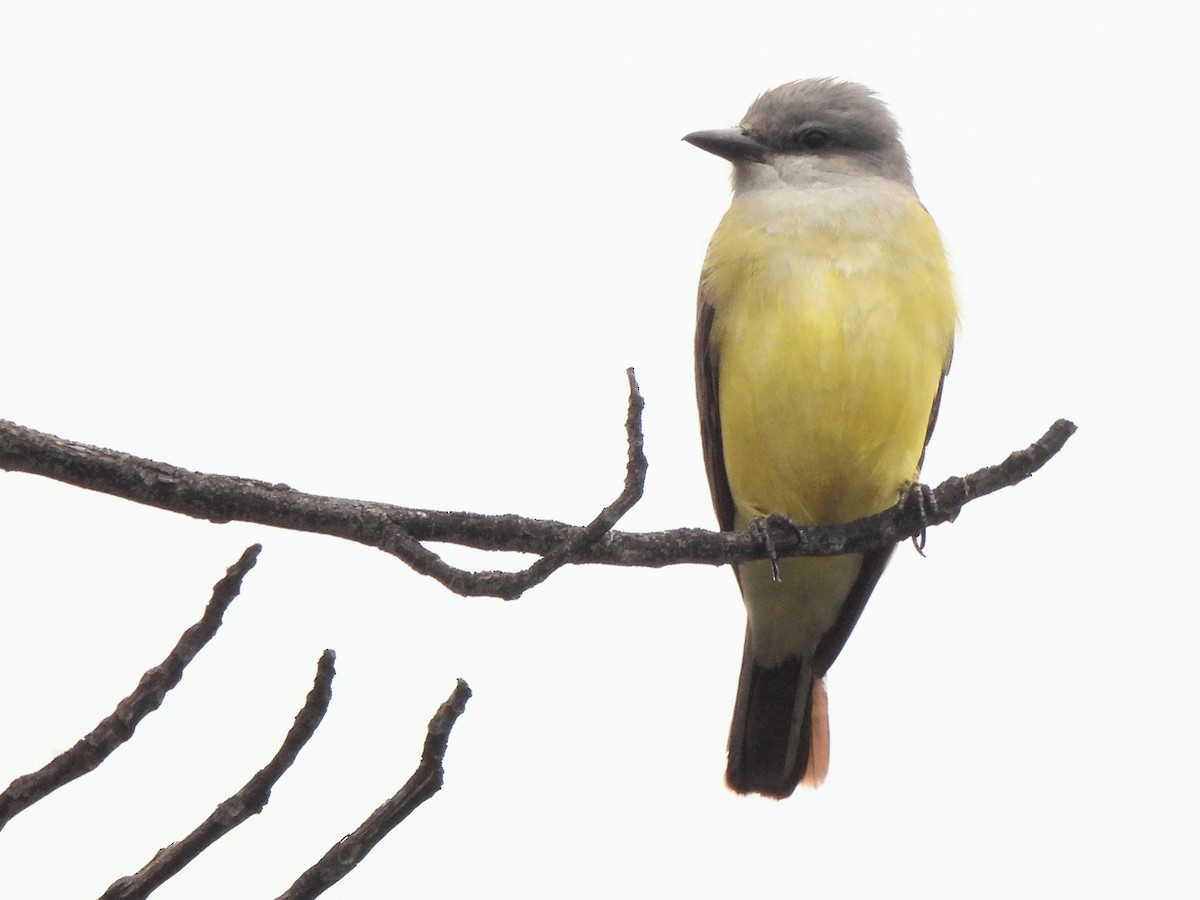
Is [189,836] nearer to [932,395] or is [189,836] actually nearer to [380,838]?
[380,838]

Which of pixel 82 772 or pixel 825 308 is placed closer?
pixel 82 772

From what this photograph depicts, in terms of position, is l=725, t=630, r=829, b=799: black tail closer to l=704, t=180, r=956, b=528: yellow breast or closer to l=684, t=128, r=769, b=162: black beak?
l=704, t=180, r=956, b=528: yellow breast

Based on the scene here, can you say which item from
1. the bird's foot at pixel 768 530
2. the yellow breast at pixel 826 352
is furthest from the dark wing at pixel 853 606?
the bird's foot at pixel 768 530

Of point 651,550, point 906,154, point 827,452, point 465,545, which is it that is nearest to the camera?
point 465,545

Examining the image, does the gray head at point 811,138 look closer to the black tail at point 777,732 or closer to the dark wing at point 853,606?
the dark wing at point 853,606

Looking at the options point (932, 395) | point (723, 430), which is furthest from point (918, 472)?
point (723, 430)

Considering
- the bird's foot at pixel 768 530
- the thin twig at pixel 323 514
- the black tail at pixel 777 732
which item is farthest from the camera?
the black tail at pixel 777 732

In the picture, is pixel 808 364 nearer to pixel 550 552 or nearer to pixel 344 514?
pixel 550 552

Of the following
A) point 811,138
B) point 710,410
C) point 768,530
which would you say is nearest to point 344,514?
point 768,530
